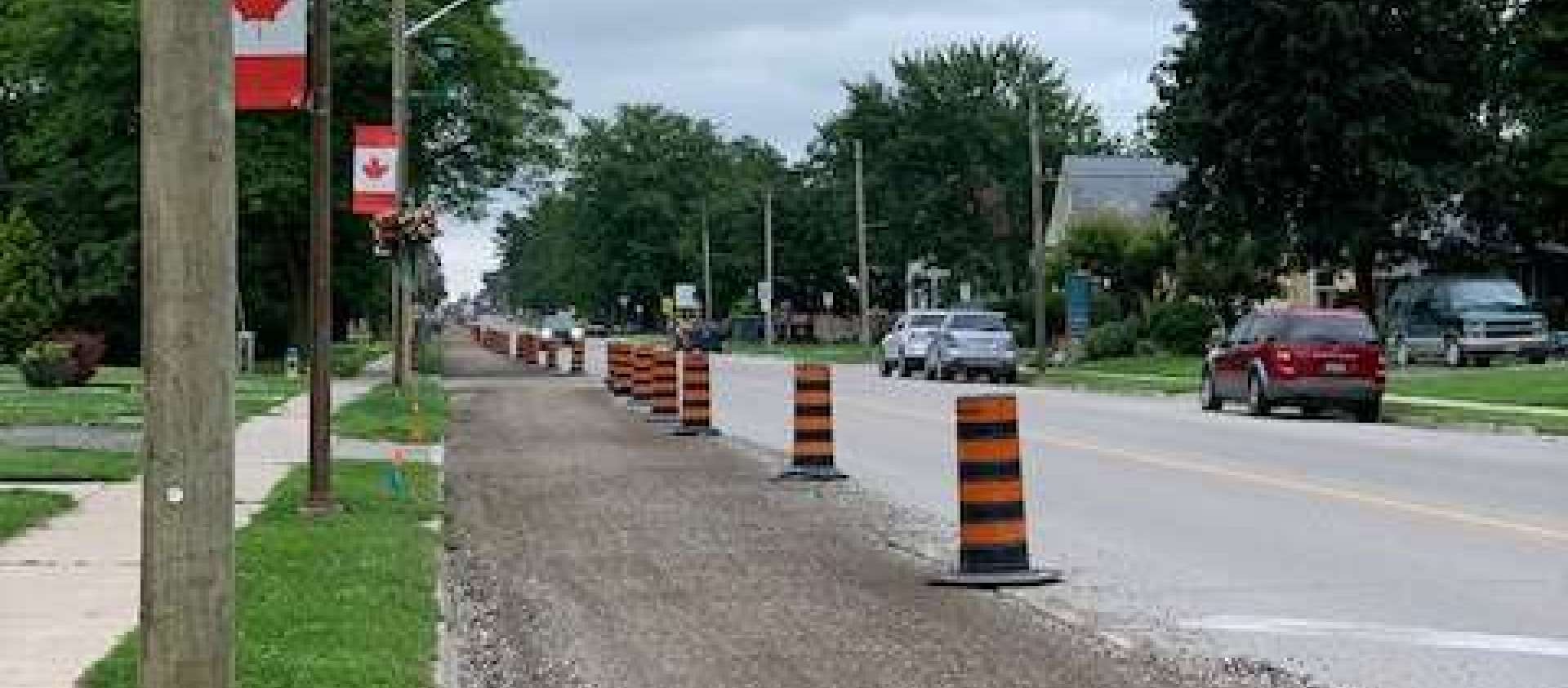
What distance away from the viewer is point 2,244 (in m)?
50.8

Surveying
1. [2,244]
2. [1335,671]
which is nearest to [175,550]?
[1335,671]

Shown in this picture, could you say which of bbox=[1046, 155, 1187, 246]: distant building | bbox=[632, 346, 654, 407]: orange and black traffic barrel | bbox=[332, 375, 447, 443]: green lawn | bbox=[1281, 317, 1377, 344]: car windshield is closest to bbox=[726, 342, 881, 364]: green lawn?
bbox=[1046, 155, 1187, 246]: distant building

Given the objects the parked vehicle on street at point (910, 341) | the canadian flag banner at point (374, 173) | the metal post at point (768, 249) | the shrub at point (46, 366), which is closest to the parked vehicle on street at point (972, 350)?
the parked vehicle on street at point (910, 341)

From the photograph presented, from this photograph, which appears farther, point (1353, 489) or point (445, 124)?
point (445, 124)

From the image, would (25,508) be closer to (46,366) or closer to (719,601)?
(719,601)

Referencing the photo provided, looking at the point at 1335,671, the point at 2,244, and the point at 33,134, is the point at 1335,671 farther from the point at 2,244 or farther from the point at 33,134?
the point at 33,134

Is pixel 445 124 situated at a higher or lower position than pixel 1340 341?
higher

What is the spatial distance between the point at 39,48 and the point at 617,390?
19.5 meters

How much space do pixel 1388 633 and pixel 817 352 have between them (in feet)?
270

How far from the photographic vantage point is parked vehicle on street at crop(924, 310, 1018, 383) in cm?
5228

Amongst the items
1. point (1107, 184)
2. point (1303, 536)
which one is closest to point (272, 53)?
point (1303, 536)

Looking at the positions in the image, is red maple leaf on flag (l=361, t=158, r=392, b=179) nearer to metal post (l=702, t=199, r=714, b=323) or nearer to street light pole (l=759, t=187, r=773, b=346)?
street light pole (l=759, t=187, r=773, b=346)

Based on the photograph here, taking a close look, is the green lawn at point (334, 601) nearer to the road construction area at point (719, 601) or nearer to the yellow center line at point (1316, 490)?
the road construction area at point (719, 601)

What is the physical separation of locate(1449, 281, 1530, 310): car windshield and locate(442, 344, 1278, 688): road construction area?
34.2 metres
